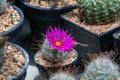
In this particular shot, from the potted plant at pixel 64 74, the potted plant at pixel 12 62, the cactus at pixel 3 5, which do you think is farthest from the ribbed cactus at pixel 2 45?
the cactus at pixel 3 5

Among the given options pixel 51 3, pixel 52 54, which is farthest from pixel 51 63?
pixel 51 3

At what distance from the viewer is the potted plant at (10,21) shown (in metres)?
2.67

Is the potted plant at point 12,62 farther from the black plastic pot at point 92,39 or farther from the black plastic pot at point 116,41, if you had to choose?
the black plastic pot at point 116,41

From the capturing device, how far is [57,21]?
2.99m

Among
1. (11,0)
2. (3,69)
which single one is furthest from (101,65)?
(11,0)

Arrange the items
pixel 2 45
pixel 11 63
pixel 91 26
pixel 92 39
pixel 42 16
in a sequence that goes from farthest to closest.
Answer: pixel 42 16 → pixel 91 26 → pixel 92 39 → pixel 11 63 → pixel 2 45

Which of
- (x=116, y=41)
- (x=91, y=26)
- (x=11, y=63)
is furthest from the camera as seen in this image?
(x=91, y=26)

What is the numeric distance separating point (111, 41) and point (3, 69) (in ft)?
2.74

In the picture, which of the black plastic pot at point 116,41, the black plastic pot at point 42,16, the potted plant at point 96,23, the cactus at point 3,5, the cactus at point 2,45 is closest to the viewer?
the cactus at point 2,45

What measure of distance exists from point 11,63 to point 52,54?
337mm

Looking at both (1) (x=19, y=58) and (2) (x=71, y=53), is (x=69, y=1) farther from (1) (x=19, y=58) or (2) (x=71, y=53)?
(1) (x=19, y=58)

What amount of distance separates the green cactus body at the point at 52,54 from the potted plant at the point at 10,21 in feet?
0.80

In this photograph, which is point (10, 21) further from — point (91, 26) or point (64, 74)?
point (64, 74)

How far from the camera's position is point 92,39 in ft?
8.67
